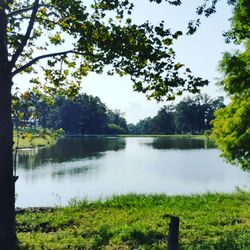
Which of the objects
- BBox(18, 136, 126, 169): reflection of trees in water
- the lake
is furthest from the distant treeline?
the lake

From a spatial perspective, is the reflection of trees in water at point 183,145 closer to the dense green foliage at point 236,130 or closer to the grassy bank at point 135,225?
the dense green foliage at point 236,130

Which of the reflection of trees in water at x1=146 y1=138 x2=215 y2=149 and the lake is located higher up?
the reflection of trees in water at x1=146 y1=138 x2=215 y2=149

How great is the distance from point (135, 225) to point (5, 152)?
5.62 metres

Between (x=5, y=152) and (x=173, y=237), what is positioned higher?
(x=5, y=152)

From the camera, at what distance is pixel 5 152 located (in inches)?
Result: 444

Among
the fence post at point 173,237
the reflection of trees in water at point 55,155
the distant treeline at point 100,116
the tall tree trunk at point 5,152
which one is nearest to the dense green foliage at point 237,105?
the tall tree trunk at point 5,152

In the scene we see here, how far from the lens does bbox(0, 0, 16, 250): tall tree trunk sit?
1120 cm

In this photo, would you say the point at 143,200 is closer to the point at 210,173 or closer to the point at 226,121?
the point at 226,121

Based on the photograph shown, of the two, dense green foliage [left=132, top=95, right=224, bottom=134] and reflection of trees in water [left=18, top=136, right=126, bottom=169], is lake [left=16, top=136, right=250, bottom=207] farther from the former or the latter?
dense green foliage [left=132, top=95, right=224, bottom=134]

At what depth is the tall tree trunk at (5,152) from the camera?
11.2 m

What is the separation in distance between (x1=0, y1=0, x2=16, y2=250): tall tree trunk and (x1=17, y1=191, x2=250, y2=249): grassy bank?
642 millimetres

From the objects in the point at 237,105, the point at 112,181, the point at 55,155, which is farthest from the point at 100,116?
the point at 237,105

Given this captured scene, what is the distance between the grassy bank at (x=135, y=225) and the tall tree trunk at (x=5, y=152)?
64 centimetres

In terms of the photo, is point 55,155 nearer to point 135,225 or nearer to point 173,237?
point 135,225
